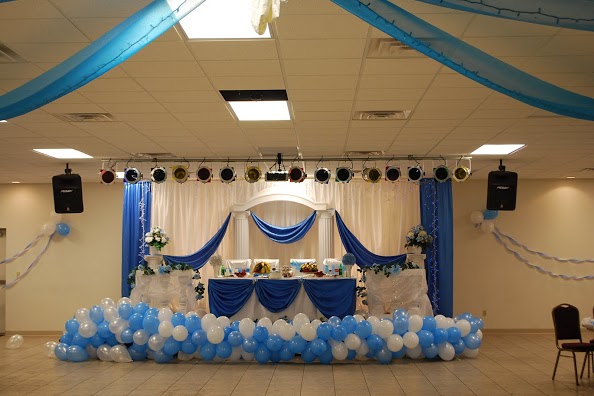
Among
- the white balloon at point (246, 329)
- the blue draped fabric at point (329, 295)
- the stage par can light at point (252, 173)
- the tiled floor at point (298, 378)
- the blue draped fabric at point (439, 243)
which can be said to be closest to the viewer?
the tiled floor at point (298, 378)

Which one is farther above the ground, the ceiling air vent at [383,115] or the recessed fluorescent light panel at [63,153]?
the ceiling air vent at [383,115]

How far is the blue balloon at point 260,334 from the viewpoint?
9.43 metres

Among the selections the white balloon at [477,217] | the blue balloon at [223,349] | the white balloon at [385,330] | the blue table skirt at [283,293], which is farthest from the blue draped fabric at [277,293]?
the white balloon at [477,217]

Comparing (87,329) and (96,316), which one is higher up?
(96,316)

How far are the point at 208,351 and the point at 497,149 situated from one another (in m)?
5.24

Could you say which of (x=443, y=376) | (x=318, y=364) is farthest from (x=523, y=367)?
(x=318, y=364)

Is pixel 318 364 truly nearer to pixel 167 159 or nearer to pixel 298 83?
pixel 167 159

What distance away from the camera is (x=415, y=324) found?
9.61 meters

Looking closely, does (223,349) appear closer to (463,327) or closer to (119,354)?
(119,354)

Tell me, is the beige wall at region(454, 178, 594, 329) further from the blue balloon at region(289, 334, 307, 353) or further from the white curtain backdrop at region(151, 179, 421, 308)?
the blue balloon at region(289, 334, 307, 353)

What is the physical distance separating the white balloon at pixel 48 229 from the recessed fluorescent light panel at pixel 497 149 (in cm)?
873

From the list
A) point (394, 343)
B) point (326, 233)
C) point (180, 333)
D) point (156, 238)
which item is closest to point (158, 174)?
point (180, 333)

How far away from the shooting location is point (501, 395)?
760cm

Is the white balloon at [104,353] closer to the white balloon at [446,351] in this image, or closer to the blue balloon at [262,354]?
the blue balloon at [262,354]
